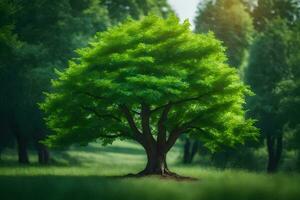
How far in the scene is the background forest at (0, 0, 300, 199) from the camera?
38.6m

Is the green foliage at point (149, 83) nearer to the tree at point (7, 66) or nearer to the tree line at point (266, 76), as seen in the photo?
the tree at point (7, 66)

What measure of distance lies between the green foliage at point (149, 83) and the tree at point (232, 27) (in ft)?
81.0

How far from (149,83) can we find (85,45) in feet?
54.7

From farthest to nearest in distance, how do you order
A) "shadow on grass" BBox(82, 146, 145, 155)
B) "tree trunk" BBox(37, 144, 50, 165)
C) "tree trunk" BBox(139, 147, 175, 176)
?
"shadow on grass" BBox(82, 146, 145, 155) < "tree trunk" BBox(37, 144, 50, 165) < "tree trunk" BBox(139, 147, 175, 176)

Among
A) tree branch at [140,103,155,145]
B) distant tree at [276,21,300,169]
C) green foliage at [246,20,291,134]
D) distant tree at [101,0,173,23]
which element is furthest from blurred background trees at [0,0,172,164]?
distant tree at [276,21,300,169]

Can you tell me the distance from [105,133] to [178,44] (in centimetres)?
672

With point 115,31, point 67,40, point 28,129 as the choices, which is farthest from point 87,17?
point 115,31

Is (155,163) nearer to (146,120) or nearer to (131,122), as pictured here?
(146,120)

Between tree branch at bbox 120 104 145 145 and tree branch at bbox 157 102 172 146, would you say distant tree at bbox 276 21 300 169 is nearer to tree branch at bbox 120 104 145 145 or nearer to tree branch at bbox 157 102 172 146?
tree branch at bbox 157 102 172 146

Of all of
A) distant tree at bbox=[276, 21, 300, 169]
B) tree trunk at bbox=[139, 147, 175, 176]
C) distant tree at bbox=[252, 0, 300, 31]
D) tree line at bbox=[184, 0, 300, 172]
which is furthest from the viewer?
distant tree at bbox=[252, 0, 300, 31]

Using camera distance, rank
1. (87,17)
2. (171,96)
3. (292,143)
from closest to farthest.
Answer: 1. (171,96)
2. (292,143)
3. (87,17)

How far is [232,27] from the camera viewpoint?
5638 cm

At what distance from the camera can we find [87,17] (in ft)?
152

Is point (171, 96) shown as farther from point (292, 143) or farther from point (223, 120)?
point (292, 143)
